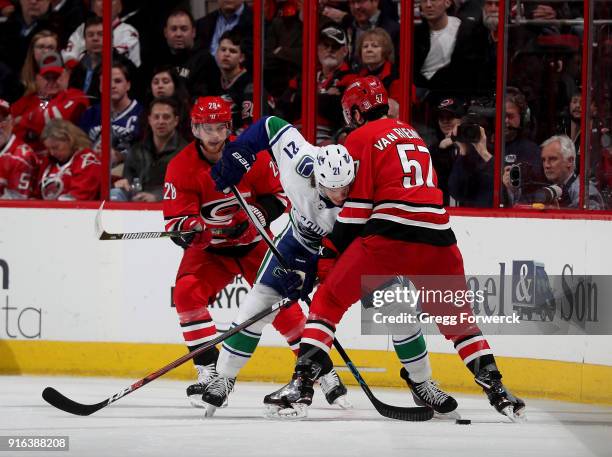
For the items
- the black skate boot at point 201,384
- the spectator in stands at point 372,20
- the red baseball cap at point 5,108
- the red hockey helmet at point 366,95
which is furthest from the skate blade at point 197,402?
the red baseball cap at point 5,108

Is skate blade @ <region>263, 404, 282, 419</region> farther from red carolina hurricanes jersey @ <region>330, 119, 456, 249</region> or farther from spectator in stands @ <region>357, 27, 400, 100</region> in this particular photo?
spectator in stands @ <region>357, 27, 400, 100</region>

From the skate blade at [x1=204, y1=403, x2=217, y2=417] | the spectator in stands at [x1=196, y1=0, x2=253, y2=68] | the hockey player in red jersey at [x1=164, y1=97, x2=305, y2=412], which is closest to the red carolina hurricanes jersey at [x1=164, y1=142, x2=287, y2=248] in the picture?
the hockey player in red jersey at [x1=164, y1=97, x2=305, y2=412]

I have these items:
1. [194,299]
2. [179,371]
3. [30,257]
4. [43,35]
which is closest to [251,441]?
[194,299]

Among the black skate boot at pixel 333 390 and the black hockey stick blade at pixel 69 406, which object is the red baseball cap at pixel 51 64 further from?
the black skate boot at pixel 333 390

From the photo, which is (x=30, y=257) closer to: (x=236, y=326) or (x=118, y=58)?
(x=118, y=58)

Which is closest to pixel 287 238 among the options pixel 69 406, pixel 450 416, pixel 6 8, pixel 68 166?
pixel 450 416

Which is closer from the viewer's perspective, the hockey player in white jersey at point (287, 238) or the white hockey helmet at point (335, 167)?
the white hockey helmet at point (335, 167)

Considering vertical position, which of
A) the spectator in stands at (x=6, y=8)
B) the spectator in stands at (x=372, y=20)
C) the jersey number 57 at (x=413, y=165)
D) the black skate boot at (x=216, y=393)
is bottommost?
the black skate boot at (x=216, y=393)

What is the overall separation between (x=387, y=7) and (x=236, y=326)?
1.95 meters

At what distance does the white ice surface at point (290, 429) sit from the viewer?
184 inches

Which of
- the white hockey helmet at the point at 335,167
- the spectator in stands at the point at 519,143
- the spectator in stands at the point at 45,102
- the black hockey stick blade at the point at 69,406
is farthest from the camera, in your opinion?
the spectator in stands at the point at 45,102

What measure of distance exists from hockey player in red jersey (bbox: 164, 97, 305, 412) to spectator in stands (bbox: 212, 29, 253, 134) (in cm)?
94

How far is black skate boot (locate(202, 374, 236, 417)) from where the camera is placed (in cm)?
537

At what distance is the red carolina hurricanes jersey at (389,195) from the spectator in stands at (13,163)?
228 centimetres
